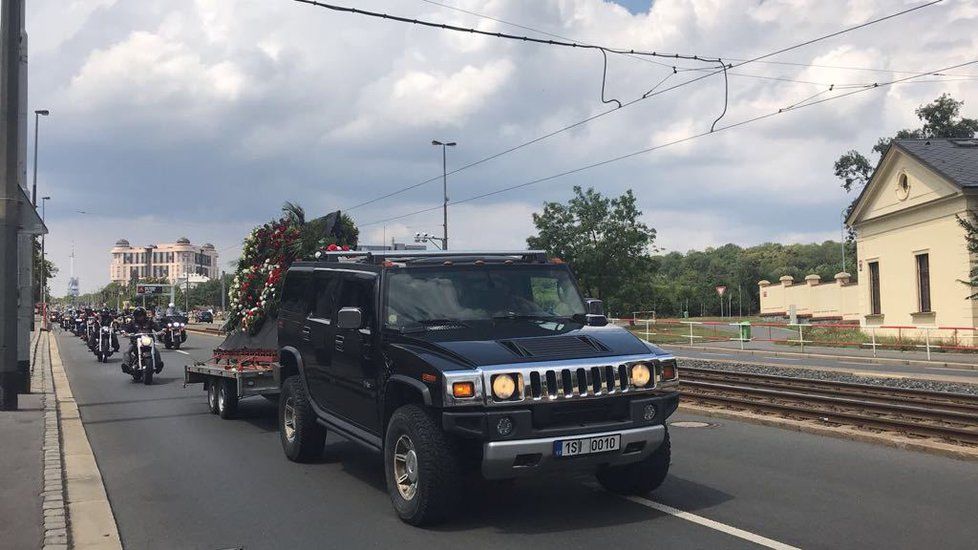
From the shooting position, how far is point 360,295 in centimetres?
716

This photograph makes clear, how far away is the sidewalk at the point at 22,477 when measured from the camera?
18.9ft

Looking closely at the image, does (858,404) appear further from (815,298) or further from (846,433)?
(815,298)

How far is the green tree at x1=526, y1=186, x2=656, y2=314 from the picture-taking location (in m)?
40.3

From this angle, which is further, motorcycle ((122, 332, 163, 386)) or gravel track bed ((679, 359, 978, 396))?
motorcycle ((122, 332, 163, 386))

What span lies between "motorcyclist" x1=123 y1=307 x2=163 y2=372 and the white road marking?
552 inches

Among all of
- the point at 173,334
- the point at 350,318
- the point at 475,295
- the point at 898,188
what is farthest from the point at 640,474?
the point at 898,188

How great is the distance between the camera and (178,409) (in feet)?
43.6

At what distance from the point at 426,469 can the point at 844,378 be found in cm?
1589

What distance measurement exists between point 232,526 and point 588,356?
2924mm

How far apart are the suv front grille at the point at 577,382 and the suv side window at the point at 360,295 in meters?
1.74

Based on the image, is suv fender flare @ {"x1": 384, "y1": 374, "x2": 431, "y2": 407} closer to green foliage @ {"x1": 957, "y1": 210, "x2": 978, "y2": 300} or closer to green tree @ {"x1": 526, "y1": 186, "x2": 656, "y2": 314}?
green foliage @ {"x1": 957, "y1": 210, "x2": 978, "y2": 300}

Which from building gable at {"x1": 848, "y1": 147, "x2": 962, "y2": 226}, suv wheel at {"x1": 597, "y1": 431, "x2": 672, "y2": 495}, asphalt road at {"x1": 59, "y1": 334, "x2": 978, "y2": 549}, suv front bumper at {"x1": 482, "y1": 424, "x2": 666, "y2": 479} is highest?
building gable at {"x1": 848, "y1": 147, "x2": 962, "y2": 226}

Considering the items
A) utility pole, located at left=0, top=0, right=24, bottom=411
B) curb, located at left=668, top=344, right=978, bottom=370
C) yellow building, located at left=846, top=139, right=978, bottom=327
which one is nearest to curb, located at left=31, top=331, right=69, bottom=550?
utility pole, located at left=0, top=0, right=24, bottom=411

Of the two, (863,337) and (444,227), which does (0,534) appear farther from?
(444,227)
